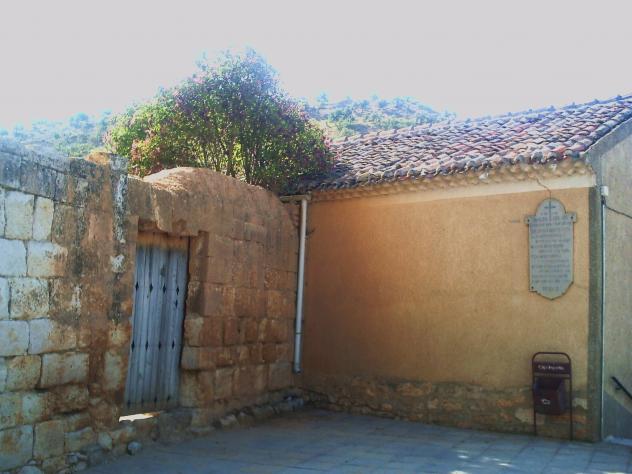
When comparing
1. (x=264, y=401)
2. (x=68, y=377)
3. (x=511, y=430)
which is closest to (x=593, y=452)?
(x=511, y=430)

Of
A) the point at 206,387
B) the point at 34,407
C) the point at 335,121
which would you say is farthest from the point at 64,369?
the point at 335,121

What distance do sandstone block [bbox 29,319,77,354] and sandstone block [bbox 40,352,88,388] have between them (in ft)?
0.27

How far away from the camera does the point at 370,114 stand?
1233 inches

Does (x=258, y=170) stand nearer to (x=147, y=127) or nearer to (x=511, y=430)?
(x=147, y=127)

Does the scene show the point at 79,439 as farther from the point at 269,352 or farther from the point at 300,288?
the point at 300,288

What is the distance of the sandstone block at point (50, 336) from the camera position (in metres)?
5.87

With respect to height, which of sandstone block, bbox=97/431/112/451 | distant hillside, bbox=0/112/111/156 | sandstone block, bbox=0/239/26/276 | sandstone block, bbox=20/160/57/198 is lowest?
sandstone block, bbox=97/431/112/451

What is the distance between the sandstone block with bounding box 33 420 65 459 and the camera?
19.3ft

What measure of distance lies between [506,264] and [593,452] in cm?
251

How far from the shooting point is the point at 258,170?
Answer: 10641mm

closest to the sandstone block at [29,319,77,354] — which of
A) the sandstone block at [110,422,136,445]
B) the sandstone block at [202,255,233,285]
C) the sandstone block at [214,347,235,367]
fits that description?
the sandstone block at [110,422,136,445]

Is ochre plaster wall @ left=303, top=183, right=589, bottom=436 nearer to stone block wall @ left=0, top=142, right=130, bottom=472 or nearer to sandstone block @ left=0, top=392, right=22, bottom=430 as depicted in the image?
stone block wall @ left=0, top=142, right=130, bottom=472

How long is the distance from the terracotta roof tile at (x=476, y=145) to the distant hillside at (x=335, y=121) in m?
10.5

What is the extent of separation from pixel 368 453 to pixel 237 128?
219 inches
